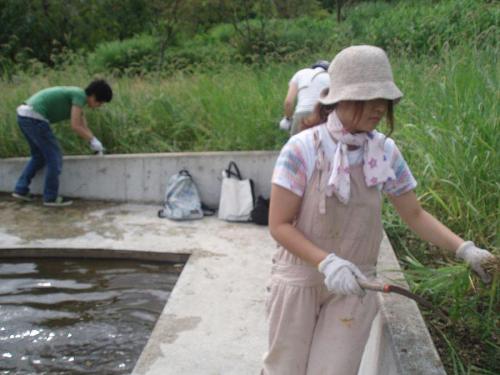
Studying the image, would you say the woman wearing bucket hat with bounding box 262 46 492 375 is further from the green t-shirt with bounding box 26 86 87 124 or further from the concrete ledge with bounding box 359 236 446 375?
the green t-shirt with bounding box 26 86 87 124

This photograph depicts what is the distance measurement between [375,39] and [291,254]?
1000 centimetres

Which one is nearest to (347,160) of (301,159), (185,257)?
(301,159)

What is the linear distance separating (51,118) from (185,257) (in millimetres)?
2428

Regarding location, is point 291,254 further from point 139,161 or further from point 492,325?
point 139,161

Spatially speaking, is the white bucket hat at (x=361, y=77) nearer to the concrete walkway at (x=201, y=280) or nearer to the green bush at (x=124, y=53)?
the concrete walkway at (x=201, y=280)

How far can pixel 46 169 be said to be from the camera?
6633 millimetres

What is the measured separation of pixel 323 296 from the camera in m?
2.08

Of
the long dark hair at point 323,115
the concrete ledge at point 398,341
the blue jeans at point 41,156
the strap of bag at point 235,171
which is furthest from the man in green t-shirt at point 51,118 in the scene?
the long dark hair at point 323,115

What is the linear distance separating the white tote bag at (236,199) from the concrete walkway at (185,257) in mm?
131

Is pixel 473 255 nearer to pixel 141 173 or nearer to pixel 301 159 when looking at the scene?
pixel 301 159

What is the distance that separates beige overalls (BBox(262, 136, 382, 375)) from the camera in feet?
6.44

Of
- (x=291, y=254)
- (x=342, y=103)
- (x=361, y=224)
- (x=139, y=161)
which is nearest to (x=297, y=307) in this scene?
(x=291, y=254)

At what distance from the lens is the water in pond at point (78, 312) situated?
3430 millimetres

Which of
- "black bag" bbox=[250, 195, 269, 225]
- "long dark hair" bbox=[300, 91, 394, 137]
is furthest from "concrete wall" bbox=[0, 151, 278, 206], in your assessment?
"long dark hair" bbox=[300, 91, 394, 137]
